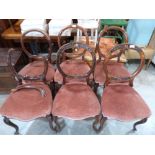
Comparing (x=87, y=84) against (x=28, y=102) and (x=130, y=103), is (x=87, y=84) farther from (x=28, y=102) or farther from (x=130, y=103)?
(x=28, y=102)

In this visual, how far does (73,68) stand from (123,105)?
2.15 ft

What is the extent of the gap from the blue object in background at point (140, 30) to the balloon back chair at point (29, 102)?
1.66 metres

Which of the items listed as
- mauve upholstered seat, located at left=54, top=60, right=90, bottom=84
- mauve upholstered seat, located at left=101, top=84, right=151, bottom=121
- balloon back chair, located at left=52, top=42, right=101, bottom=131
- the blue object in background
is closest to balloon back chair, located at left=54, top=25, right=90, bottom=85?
mauve upholstered seat, located at left=54, top=60, right=90, bottom=84

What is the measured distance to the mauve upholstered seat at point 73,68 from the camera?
4.92 ft

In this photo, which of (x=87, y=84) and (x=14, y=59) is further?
(x=14, y=59)

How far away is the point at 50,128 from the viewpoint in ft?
4.92

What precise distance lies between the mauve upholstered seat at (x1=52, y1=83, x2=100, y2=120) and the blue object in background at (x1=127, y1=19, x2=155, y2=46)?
1477 millimetres

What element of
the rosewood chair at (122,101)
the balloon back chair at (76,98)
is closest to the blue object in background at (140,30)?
the rosewood chair at (122,101)

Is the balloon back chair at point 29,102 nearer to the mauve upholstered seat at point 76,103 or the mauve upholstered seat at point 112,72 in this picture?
the mauve upholstered seat at point 76,103

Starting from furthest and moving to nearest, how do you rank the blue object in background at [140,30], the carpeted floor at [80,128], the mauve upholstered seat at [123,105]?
the blue object in background at [140,30]
the carpeted floor at [80,128]
the mauve upholstered seat at [123,105]

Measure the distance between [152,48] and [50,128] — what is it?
1.91 m
